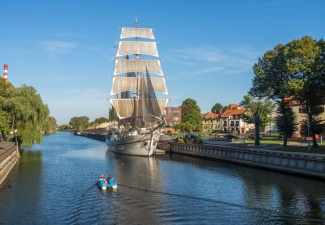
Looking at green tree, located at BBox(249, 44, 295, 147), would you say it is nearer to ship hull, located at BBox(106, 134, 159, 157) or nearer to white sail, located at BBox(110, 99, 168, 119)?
ship hull, located at BBox(106, 134, 159, 157)

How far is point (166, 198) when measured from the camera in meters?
29.0

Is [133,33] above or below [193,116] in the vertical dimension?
above

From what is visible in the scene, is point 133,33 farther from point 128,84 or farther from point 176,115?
point 176,115

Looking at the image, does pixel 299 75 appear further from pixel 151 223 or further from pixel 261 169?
pixel 151 223

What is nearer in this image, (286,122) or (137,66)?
(286,122)

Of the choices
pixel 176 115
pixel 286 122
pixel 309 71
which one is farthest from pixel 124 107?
pixel 176 115

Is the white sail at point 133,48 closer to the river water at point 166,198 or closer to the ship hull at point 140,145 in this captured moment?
the ship hull at point 140,145

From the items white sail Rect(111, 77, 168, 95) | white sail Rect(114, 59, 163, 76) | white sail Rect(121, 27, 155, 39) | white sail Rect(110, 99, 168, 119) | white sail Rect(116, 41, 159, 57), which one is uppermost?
white sail Rect(121, 27, 155, 39)

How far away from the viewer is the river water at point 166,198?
23203 millimetres

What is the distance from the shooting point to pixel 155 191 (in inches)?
1252

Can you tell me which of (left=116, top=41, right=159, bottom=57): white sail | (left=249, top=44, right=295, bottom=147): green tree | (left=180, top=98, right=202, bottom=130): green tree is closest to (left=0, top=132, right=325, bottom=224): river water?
(left=249, top=44, right=295, bottom=147): green tree

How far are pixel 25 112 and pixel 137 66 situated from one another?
37.3 metres

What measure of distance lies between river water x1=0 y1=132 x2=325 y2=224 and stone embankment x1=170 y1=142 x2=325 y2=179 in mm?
1076

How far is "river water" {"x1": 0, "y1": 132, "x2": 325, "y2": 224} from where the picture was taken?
23203 millimetres
